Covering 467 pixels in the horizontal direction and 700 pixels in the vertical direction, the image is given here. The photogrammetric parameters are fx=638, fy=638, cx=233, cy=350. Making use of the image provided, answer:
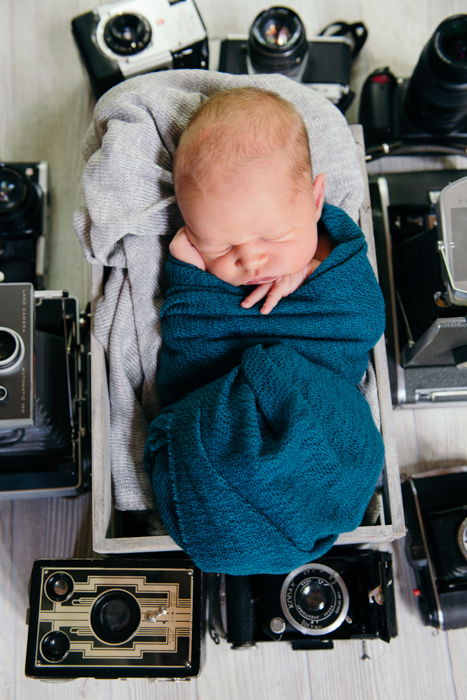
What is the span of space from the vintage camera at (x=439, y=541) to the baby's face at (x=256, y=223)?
501 mm

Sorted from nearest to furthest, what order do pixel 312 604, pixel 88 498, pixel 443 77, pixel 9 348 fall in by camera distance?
pixel 9 348 → pixel 312 604 → pixel 443 77 → pixel 88 498

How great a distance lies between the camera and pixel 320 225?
0.94 m

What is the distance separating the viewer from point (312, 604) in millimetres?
955

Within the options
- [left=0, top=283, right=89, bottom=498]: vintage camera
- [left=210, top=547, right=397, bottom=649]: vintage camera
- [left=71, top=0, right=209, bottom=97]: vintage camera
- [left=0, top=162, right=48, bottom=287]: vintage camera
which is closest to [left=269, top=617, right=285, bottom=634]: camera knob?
[left=210, top=547, right=397, bottom=649]: vintage camera

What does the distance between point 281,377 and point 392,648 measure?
24.6 inches

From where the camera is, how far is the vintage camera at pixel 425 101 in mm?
1051

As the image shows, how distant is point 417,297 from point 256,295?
0.31 m

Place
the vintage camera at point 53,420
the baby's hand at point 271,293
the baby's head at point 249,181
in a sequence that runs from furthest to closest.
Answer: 1. the vintage camera at point 53,420
2. the baby's hand at point 271,293
3. the baby's head at point 249,181

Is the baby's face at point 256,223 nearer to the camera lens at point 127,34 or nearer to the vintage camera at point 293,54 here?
the vintage camera at point 293,54

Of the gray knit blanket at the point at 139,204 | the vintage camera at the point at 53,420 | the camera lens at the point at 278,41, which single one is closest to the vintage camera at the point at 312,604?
the gray knit blanket at the point at 139,204

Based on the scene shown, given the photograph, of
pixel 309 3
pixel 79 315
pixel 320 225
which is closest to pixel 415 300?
pixel 320 225

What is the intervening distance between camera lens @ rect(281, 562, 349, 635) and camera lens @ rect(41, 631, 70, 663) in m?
0.32

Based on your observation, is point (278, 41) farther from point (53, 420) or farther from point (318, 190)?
point (53, 420)

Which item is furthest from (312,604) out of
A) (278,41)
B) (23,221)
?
(278,41)
